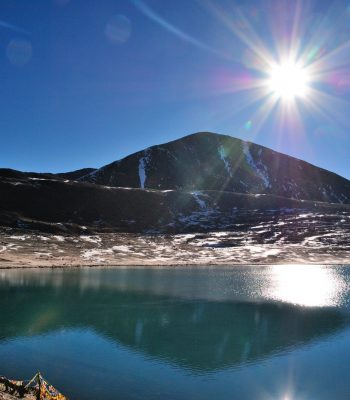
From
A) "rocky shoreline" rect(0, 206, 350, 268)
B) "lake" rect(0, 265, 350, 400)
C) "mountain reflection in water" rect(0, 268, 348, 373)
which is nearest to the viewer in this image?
"lake" rect(0, 265, 350, 400)

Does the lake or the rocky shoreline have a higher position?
the rocky shoreline

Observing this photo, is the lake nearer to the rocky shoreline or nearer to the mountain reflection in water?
the mountain reflection in water

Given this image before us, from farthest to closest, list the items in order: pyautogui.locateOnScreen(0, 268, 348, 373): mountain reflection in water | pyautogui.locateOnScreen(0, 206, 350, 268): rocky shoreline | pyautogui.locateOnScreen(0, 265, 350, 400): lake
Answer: pyautogui.locateOnScreen(0, 206, 350, 268): rocky shoreline < pyautogui.locateOnScreen(0, 268, 348, 373): mountain reflection in water < pyautogui.locateOnScreen(0, 265, 350, 400): lake

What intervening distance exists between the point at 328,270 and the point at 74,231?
303 ft

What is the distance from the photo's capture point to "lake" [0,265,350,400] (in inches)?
1107

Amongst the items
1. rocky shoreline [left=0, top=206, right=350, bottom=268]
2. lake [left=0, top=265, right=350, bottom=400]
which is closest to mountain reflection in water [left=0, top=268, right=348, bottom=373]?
lake [left=0, top=265, right=350, bottom=400]

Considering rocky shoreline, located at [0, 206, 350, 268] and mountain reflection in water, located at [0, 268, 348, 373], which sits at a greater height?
rocky shoreline, located at [0, 206, 350, 268]

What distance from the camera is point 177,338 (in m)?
41.0

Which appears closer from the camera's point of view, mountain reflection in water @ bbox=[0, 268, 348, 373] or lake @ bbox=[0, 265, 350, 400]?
lake @ bbox=[0, 265, 350, 400]

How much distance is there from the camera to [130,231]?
17300cm

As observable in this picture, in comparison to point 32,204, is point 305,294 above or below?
below

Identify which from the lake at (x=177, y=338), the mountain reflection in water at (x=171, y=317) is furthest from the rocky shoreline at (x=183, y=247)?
the mountain reflection in water at (x=171, y=317)

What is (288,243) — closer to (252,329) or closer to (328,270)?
(328,270)

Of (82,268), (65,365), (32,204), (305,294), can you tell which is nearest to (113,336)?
(65,365)
